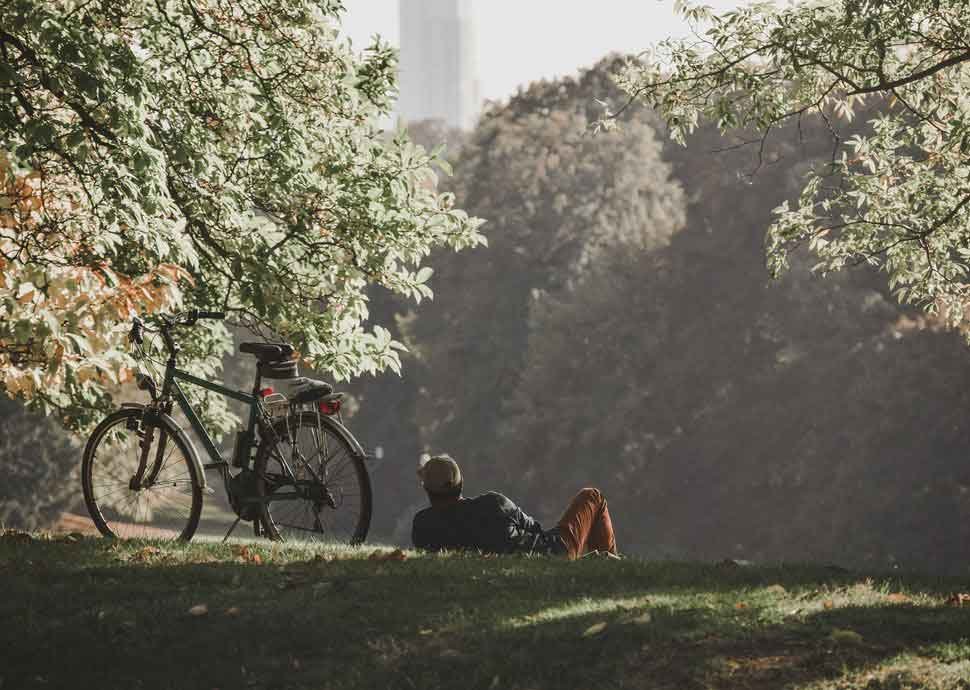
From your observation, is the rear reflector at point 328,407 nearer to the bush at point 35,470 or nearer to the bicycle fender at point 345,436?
the bicycle fender at point 345,436

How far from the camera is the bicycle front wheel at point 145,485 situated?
9414 millimetres

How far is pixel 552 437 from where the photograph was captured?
43.2 m

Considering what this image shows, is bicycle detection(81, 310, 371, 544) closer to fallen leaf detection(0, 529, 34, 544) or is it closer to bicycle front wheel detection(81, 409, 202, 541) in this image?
bicycle front wheel detection(81, 409, 202, 541)

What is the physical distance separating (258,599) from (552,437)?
3593 centimetres

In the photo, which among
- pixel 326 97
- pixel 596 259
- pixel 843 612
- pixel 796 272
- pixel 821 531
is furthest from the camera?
pixel 596 259

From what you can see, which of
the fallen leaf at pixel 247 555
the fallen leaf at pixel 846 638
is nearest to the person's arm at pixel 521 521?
the fallen leaf at pixel 247 555

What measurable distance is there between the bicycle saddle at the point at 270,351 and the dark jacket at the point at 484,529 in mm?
1481

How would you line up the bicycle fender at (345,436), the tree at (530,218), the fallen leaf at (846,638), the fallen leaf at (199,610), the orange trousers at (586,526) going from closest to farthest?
the fallen leaf at (846,638)
the fallen leaf at (199,610)
the bicycle fender at (345,436)
the orange trousers at (586,526)
the tree at (530,218)

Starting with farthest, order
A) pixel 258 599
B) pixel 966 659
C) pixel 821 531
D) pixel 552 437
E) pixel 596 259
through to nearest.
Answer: pixel 596 259 → pixel 552 437 → pixel 821 531 → pixel 258 599 → pixel 966 659

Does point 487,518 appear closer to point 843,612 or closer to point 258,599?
point 258,599

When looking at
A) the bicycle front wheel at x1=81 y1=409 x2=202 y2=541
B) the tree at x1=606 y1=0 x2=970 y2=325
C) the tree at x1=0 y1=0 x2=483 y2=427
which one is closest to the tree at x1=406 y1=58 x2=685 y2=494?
the tree at x1=606 y1=0 x2=970 y2=325

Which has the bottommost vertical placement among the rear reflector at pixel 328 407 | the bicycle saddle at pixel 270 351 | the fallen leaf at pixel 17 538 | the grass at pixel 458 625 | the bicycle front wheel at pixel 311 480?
the grass at pixel 458 625

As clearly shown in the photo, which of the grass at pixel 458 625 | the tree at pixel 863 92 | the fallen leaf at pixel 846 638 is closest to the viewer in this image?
the grass at pixel 458 625

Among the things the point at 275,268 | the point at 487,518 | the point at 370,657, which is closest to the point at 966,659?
the point at 370,657
